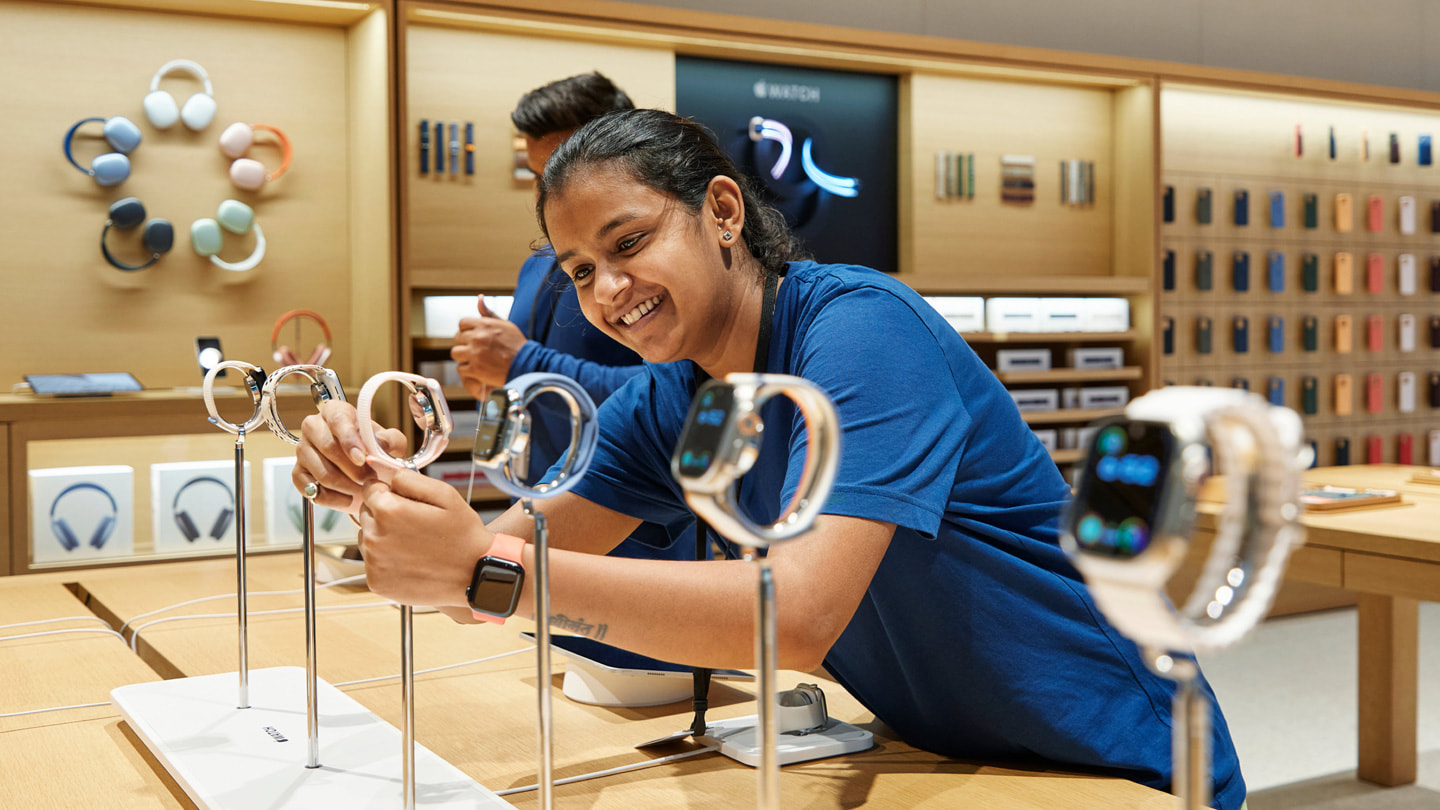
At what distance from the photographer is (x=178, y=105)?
139 inches

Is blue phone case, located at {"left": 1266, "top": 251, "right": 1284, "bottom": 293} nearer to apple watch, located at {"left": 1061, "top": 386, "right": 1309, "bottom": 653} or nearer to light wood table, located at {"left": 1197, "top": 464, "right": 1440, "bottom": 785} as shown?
light wood table, located at {"left": 1197, "top": 464, "right": 1440, "bottom": 785}

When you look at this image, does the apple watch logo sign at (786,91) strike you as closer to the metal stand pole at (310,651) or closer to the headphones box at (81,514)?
the headphones box at (81,514)

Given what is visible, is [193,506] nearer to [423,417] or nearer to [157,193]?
[157,193]

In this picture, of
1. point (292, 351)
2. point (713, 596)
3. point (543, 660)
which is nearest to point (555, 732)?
point (713, 596)

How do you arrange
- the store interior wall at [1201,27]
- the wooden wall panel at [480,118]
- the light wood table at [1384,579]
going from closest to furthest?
the light wood table at [1384,579] → the wooden wall panel at [480,118] → the store interior wall at [1201,27]

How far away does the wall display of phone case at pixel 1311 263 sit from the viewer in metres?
5.12

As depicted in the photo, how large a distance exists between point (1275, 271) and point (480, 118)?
3482 millimetres

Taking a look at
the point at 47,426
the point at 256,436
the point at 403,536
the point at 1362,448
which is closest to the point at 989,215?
the point at 1362,448

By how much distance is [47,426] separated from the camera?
303 cm

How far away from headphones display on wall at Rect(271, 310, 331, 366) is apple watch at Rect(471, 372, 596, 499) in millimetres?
2755

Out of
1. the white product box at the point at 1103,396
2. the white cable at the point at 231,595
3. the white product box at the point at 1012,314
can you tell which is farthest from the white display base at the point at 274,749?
the white product box at the point at 1103,396

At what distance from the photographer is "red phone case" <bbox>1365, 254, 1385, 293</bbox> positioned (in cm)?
555

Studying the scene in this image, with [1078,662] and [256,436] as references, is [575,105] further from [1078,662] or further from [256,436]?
[256,436]

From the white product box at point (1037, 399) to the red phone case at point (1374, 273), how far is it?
6.44ft
